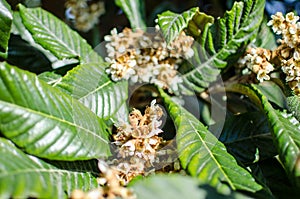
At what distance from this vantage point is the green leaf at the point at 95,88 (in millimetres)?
1215

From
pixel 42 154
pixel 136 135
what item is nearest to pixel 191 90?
pixel 136 135

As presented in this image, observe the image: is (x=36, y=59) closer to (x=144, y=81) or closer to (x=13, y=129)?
(x=144, y=81)

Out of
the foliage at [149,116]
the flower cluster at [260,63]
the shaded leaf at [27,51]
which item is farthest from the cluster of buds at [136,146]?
the shaded leaf at [27,51]

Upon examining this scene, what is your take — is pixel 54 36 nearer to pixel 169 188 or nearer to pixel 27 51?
pixel 27 51

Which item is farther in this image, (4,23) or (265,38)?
(265,38)

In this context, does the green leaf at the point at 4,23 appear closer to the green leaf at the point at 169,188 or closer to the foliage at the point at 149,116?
the foliage at the point at 149,116

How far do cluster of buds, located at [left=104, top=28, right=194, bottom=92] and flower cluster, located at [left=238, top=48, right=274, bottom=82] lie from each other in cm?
17

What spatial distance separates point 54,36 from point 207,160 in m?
0.61

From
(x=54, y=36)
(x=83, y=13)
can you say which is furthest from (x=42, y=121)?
(x=83, y=13)

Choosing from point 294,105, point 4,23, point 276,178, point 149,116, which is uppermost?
point 4,23

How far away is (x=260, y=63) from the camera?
4.31 feet

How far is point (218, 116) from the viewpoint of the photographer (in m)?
1.48

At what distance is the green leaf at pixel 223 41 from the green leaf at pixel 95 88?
0.23 m

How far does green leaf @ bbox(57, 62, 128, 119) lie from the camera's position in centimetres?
121
